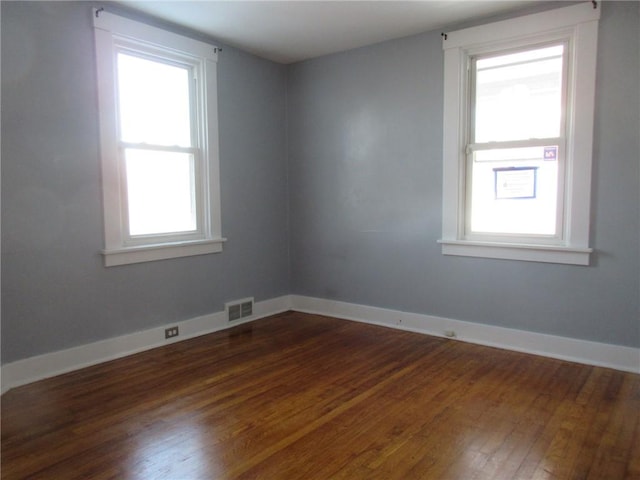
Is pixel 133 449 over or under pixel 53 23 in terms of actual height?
under

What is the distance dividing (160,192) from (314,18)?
194cm

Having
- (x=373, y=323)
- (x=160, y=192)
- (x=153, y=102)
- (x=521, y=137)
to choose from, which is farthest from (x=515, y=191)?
(x=153, y=102)

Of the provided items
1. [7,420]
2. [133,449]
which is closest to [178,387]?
[133,449]

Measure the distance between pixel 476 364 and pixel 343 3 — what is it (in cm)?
290

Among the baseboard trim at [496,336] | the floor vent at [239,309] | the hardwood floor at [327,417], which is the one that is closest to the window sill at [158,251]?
the floor vent at [239,309]

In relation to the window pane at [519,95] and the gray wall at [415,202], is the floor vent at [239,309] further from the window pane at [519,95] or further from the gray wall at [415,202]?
the window pane at [519,95]

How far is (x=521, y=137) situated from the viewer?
362cm

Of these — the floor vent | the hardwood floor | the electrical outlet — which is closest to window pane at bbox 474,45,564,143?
the hardwood floor

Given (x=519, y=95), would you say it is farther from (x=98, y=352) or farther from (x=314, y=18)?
(x=98, y=352)

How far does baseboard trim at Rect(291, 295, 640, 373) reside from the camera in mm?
3264

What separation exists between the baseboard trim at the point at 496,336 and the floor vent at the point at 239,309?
0.71m

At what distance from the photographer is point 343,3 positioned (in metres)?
3.39

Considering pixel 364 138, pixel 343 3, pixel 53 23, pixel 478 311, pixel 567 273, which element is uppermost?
pixel 343 3

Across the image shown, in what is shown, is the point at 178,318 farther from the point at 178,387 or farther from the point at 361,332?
the point at 361,332
